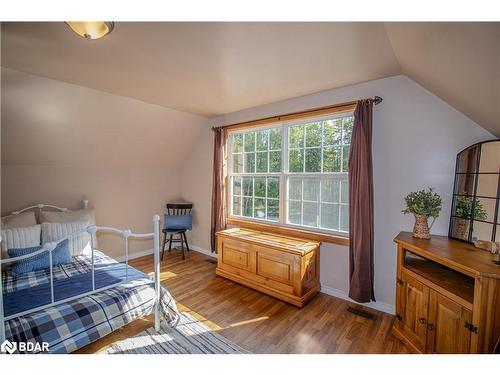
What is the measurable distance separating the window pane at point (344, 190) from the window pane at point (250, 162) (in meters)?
1.31

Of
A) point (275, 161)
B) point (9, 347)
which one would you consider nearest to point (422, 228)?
point (275, 161)

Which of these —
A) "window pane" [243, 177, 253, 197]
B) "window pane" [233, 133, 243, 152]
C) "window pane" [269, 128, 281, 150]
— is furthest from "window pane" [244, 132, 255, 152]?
"window pane" [243, 177, 253, 197]

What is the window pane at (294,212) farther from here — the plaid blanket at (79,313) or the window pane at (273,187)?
the plaid blanket at (79,313)

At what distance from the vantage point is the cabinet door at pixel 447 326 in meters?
1.32

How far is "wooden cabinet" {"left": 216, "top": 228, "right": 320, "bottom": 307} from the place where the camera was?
230 centimetres

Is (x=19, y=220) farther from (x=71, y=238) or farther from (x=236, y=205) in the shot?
(x=236, y=205)

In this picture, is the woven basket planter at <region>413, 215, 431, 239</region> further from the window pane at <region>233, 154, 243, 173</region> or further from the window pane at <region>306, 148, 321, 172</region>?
the window pane at <region>233, 154, 243, 173</region>

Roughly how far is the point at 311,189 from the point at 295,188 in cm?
22

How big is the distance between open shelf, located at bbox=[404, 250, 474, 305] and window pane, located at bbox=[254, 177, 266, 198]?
1.81 meters

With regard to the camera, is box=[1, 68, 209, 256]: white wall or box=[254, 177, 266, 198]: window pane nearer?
box=[1, 68, 209, 256]: white wall

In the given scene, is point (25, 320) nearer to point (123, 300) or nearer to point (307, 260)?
point (123, 300)

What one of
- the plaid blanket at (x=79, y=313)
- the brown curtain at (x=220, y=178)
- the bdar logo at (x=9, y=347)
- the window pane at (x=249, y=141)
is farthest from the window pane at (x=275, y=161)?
the bdar logo at (x=9, y=347)

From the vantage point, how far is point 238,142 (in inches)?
138
